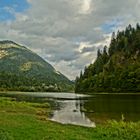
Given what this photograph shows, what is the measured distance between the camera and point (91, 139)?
29.3m

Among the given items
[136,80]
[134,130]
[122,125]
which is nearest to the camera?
[134,130]

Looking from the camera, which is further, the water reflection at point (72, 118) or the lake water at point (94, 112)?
the lake water at point (94, 112)

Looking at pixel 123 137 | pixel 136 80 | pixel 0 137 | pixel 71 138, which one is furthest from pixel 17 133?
pixel 136 80

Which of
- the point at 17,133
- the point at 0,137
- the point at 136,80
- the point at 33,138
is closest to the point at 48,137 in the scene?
the point at 33,138

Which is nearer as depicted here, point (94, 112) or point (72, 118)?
point (72, 118)

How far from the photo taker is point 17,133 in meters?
30.1

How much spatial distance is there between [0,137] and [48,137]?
20.4ft

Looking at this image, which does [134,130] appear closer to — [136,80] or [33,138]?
[33,138]

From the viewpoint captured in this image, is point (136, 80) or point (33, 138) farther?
point (136, 80)

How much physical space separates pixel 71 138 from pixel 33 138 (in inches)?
134

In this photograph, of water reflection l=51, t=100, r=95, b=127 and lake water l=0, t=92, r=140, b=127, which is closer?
water reflection l=51, t=100, r=95, b=127

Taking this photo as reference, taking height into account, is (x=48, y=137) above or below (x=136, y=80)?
below

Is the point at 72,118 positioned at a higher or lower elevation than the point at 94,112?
Result: lower

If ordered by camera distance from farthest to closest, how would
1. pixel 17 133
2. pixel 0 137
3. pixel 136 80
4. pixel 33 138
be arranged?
1. pixel 136 80
2. pixel 17 133
3. pixel 33 138
4. pixel 0 137
